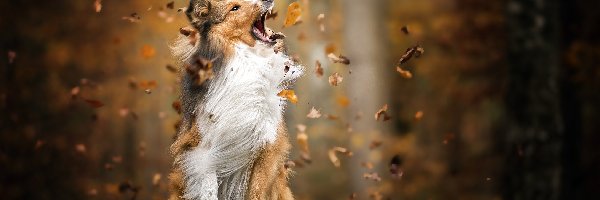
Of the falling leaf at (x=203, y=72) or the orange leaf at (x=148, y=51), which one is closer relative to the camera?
the falling leaf at (x=203, y=72)

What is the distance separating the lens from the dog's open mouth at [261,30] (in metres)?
4.62

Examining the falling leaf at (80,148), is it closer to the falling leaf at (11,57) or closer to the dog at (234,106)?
the falling leaf at (11,57)

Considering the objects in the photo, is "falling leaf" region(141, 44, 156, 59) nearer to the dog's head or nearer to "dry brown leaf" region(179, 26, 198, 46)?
"dry brown leaf" region(179, 26, 198, 46)

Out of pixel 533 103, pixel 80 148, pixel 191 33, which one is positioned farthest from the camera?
pixel 80 148

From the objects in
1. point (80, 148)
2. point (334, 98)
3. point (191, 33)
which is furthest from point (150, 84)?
point (334, 98)

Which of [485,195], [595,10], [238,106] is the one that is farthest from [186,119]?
[485,195]

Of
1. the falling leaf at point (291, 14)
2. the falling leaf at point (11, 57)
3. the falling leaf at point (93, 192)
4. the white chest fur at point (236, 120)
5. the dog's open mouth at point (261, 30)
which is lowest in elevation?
the white chest fur at point (236, 120)

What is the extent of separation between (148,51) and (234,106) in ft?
30.0

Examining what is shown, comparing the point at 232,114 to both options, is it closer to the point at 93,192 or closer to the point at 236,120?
the point at 236,120

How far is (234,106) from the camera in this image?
15.0 ft

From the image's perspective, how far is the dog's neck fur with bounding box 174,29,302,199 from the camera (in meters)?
4.60

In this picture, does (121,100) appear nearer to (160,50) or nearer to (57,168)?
(160,50)

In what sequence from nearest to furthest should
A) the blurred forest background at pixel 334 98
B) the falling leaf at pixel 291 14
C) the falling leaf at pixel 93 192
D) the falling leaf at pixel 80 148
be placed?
the falling leaf at pixel 291 14 < the blurred forest background at pixel 334 98 < the falling leaf at pixel 93 192 < the falling leaf at pixel 80 148

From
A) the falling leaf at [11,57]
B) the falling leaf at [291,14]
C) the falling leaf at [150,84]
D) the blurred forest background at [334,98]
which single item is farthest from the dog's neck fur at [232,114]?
the falling leaf at [11,57]
